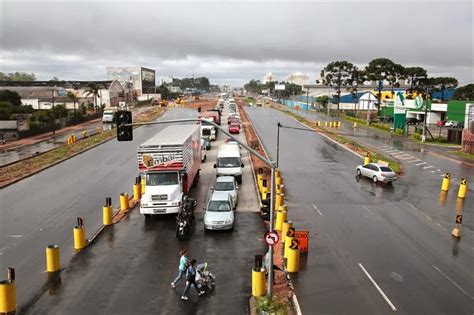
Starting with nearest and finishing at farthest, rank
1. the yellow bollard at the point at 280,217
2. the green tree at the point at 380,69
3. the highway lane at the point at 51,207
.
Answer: the highway lane at the point at 51,207
the yellow bollard at the point at 280,217
the green tree at the point at 380,69

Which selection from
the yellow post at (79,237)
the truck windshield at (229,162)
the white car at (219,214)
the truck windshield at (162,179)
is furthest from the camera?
the truck windshield at (229,162)

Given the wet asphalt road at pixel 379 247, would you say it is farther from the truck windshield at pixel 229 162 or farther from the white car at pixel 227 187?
the truck windshield at pixel 229 162

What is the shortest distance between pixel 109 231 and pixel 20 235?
4180 mm

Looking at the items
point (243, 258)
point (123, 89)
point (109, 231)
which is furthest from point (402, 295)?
point (123, 89)

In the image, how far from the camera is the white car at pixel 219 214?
20.1m

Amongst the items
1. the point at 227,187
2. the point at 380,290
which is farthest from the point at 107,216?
the point at 380,290

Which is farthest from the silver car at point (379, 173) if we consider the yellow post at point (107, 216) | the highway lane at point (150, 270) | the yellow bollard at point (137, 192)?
the yellow post at point (107, 216)

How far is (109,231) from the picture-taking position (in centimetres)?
2055

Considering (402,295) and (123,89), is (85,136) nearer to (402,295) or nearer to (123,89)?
(402,295)

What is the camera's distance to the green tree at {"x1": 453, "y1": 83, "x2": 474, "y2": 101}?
108 metres

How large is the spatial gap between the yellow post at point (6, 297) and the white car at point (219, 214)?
362 inches

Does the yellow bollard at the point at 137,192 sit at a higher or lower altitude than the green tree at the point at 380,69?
lower

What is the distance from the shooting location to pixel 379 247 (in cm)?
1861

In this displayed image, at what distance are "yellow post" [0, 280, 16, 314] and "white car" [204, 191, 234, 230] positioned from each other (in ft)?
30.2
